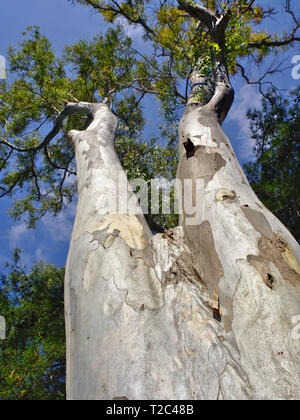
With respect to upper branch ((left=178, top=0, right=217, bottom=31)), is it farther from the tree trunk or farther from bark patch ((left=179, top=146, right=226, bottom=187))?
the tree trunk

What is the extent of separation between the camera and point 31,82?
7.12 metres

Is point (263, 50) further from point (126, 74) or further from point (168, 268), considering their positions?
point (168, 268)

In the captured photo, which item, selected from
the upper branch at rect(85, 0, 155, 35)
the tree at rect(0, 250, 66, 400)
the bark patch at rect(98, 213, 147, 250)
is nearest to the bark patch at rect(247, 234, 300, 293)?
the bark patch at rect(98, 213, 147, 250)

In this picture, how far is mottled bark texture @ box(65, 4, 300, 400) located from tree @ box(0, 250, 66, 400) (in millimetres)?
4036

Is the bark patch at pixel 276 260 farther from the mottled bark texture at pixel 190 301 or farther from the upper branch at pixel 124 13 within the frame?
the upper branch at pixel 124 13

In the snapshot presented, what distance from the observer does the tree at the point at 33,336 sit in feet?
15.3

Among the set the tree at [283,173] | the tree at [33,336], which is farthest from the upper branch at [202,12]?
the tree at [33,336]

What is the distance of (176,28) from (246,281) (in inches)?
267

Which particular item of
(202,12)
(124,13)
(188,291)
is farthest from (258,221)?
(124,13)

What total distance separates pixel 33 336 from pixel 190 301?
549 cm

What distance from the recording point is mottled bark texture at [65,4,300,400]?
38.8 inches

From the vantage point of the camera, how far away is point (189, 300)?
1237 mm

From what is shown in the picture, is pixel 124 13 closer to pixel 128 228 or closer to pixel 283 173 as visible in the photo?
pixel 283 173
